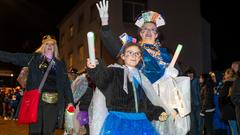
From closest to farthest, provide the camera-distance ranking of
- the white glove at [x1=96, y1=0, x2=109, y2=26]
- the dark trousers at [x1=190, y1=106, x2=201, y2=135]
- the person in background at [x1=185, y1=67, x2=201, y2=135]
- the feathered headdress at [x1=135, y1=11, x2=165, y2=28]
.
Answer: the white glove at [x1=96, y1=0, x2=109, y2=26]
the feathered headdress at [x1=135, y1=11, x2=165, y2=28]
the dark trousers at [x1=190, y1=106, x2=201, y2=135]
the person in background at [x1=185, y1=67, x2=201, y2=135]

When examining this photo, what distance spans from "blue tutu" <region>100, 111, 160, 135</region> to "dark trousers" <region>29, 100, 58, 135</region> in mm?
1748

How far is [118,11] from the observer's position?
74.7 feet

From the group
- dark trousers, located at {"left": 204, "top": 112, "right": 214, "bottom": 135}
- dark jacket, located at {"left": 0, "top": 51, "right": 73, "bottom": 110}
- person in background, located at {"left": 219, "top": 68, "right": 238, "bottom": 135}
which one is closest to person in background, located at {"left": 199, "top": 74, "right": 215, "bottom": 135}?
dark trousers, located at {"left": 204, "top": 112, "right": 214, "bottom": 135}

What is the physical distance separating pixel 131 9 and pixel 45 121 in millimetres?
18438

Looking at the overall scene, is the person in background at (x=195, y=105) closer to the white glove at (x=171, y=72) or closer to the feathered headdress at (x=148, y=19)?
the feathered headdress at (x=148, y=19)

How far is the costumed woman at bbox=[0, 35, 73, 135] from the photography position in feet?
17.7

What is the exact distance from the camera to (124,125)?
12.5 ft

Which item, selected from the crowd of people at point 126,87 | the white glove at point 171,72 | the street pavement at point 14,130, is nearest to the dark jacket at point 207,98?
the crowd of people at point 126,87

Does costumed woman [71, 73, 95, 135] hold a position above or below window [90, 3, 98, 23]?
below

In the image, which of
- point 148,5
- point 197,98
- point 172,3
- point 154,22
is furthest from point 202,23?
point 154,22

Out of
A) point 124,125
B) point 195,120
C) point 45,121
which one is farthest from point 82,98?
point 124,125

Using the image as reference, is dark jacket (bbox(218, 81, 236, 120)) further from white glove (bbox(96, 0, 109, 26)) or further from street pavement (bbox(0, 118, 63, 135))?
white glove (bbox(96, 0, 109, 26))

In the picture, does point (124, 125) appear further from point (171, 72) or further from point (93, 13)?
point (93, 13)

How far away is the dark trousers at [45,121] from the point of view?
5.38 meters
